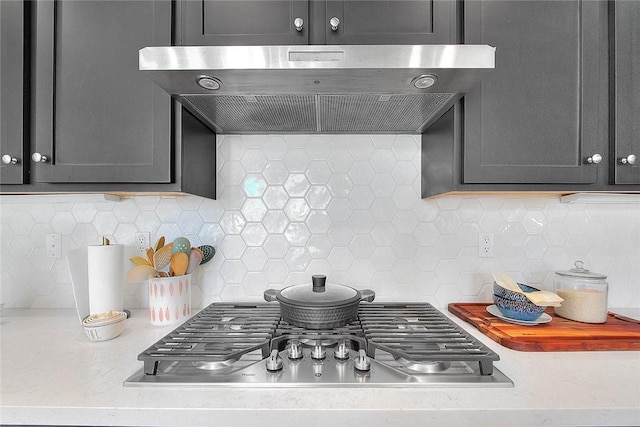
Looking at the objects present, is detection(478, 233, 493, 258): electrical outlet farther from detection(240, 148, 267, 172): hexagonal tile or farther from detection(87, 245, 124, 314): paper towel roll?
detection(87, 245, 124, 314): paper towel roll

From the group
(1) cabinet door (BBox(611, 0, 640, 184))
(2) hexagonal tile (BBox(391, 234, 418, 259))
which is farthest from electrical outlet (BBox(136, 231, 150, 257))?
(1) cabinet door (BBox(611, 0, 640, 184))

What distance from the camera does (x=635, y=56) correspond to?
103 centimetres

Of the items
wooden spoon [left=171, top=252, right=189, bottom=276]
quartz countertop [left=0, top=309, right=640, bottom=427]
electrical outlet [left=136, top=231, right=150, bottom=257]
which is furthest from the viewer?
electrical outlet [left=136, top=231, right=150, bottom=257]

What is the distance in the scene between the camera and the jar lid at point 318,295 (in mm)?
1005

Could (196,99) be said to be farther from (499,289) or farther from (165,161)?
(499,289)

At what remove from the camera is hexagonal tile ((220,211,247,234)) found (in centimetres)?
137

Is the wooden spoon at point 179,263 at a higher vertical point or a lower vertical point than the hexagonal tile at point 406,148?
lower

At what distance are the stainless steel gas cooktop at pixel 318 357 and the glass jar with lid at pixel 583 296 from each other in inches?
18.6

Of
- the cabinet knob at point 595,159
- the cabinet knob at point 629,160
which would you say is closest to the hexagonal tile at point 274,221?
the cabinet knob at point 595,159

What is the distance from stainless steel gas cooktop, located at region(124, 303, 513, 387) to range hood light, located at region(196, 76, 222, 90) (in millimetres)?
730

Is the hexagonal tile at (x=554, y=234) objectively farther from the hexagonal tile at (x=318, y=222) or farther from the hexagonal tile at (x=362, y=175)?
the hexagonal tile at (x=318, y=222)

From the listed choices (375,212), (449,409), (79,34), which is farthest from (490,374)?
(79,34)

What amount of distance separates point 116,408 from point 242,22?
1081mm

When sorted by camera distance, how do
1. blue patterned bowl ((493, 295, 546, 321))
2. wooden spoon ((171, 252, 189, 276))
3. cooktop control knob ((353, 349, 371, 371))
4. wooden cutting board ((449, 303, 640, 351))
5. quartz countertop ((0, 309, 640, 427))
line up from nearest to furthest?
1. quartz countertop ((0, 309, 640, 427))
2. cooktop control knob ((353, 349, 371, 371))
3. wooden cutting board ((449, 303, 640, 351))
4. blue patterned bowl ((493, 295, 546, 321))
5. wooden spoon ((171, 252, 189, 276))
